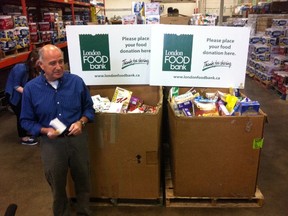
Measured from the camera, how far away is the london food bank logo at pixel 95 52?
2.52 meters

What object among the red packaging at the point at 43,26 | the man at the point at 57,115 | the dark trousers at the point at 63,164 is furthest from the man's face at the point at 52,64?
the red packaging at the point at 43,26

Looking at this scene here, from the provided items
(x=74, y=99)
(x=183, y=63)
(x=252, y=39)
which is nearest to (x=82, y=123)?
(x=74, y=99)

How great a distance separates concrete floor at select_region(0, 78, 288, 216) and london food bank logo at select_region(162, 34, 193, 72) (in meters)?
1.24

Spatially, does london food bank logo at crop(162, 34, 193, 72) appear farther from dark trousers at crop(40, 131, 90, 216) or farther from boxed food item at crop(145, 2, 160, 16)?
boxed food item at crop(145, 2, 160, 16)

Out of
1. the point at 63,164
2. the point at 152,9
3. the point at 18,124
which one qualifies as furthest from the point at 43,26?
the point at 63,164

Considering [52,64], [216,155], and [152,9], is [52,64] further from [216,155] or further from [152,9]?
[152,9]

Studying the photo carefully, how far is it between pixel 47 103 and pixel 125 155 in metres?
0.80

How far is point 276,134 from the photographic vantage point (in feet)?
13.1

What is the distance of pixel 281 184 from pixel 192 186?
103 centimetres

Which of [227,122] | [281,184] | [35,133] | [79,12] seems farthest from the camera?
[79,12]

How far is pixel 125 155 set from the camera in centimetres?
232

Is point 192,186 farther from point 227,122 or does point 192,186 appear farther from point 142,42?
point 142,42

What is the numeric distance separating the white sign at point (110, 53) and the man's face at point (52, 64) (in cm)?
73

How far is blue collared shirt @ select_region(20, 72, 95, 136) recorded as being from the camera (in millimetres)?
1843
